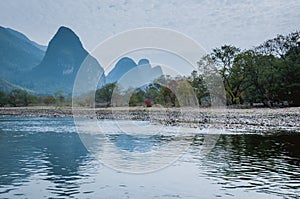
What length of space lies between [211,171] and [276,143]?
9.06m

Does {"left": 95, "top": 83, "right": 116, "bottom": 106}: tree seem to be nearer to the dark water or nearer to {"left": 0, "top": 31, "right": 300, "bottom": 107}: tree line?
{"left": 0, "top": 31, "right": 300, "bottom": 107}: tree line

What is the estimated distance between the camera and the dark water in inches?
460

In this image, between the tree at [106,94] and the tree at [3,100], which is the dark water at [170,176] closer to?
the tree at [106,94]

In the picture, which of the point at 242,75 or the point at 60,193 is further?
the point at 242,75

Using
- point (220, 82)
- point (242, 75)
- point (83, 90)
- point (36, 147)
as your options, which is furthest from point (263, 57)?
point (83, 90)

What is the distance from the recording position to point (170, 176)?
47.5ft

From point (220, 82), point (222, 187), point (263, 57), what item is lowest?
point (222, 187)

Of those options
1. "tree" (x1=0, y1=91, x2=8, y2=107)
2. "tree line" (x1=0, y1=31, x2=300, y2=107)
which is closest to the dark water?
"tree line" (x1=0, y1=31, x2=300, y2=107)

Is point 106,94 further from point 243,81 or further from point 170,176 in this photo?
point 170,176

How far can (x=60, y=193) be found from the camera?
11570 mm

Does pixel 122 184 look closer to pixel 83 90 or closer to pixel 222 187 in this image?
pixel 222 187

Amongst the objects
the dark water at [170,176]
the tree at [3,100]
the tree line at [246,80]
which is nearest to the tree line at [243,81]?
the tree line at [246,80]

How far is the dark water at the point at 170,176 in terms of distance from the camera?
11.7 meters

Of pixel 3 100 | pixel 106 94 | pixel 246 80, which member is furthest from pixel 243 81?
pixel 3 100
